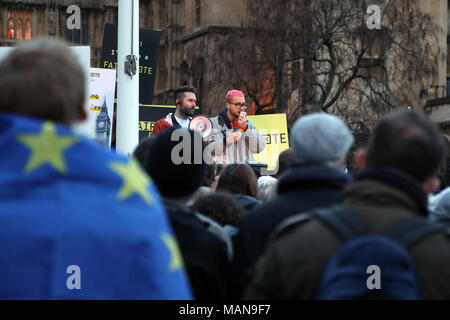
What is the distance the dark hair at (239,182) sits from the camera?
5926mm

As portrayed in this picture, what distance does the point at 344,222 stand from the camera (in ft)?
10.1

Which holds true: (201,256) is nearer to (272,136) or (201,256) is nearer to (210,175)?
(210,175)

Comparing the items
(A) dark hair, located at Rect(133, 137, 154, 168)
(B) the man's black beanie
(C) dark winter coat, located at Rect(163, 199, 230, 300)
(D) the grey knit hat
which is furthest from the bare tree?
(D) the grey knit hat

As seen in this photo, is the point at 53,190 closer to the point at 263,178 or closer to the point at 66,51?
the point at 66,51

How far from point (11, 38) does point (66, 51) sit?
63331 millimetres

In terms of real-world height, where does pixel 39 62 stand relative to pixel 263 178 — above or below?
above

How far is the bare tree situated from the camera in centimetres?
3108

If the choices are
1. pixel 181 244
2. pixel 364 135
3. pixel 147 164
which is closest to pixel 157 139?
pixel 147 164

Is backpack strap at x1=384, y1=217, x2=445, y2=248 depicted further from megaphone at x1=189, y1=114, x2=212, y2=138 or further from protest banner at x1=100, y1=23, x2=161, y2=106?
protest banner at x1=100, y1=23, x2=161, y2=106

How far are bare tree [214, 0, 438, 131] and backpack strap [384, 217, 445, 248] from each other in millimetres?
27571

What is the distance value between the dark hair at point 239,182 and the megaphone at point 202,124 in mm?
3087

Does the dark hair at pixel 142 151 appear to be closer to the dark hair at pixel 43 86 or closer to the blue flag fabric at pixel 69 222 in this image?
the dark hair at pixel 43 86

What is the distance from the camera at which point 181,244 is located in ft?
13.0

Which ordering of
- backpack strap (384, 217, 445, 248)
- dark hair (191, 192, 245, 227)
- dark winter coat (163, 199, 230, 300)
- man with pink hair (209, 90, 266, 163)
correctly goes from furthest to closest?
man with pink hair (209, 90, 266, 163)
dark hair (191, 192, 245, 227)
dark winter coat (163, 199, 230, 300)
backpack strap (384, 217, 445, 248)
